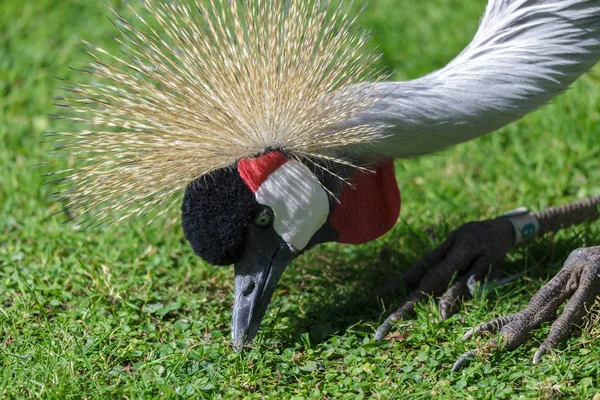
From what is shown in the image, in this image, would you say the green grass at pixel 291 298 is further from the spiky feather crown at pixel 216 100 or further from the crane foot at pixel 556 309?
the spiky feather crown at pixel 216 100

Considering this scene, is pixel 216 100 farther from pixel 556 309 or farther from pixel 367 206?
pixel 556 309

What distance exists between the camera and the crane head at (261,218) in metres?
2.21

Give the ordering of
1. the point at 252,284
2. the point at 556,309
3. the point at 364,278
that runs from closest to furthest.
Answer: the point at 252,284, the point at 556,309, the point at 364,278

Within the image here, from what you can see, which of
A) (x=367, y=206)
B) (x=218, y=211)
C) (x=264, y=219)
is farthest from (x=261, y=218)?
(x=367, y=206)

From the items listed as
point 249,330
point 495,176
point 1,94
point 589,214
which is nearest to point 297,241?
point 249,330

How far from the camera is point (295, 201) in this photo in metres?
2.28

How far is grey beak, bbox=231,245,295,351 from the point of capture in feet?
7.65

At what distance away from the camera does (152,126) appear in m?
2.27

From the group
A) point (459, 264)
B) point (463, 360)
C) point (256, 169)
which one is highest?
point (256, 169)

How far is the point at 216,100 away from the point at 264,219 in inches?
13.4

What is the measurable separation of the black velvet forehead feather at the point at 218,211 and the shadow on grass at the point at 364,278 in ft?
1.45

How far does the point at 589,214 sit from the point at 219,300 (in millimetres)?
1415

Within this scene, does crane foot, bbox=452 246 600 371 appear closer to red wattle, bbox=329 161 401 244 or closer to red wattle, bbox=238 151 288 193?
red wattle, bbox=329 161 401 244

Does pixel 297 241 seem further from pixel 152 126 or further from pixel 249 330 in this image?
pixel 152 126
